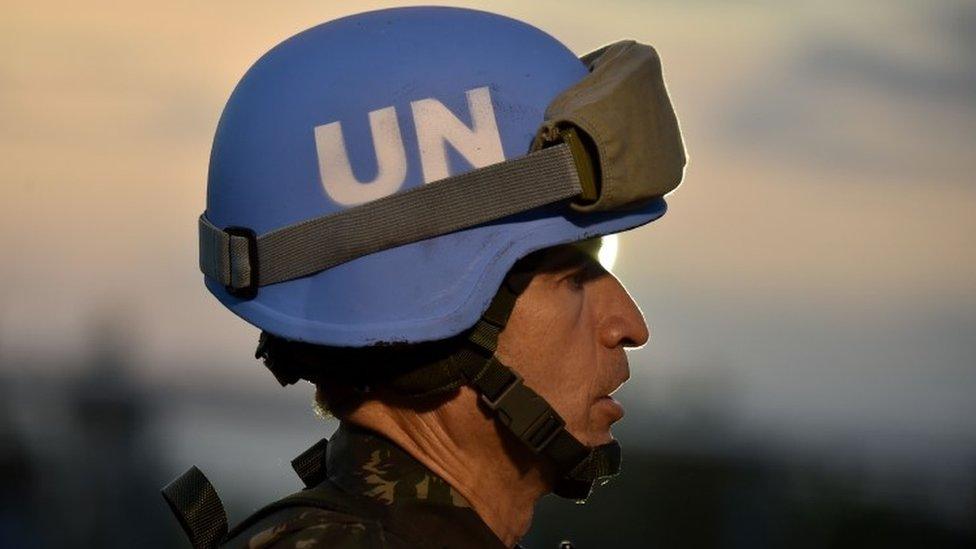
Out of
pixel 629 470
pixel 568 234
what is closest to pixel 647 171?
pixel 568 234

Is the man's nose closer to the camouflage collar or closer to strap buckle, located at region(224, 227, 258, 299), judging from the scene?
the camouflage collar

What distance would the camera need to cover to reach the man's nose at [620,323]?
245 inches

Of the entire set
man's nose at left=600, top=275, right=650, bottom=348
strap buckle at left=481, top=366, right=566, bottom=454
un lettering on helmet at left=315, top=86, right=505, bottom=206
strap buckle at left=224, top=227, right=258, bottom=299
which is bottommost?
strap buckle at left=481, top=366, right=566, bottom=454

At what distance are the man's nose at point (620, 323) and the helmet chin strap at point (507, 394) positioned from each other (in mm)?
243

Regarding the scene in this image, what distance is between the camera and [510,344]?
6086 millimetres

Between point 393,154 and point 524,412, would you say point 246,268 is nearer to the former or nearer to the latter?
point 393,154

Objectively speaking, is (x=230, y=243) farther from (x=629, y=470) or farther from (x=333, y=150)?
(x=629, y=470)

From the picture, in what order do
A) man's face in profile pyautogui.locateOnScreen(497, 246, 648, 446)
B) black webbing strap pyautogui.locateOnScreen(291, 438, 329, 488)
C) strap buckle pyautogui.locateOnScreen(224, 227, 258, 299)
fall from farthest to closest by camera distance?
black webbing strap pyautogui.locateOnScreen(291, 438, 329, 488)
strap buckle pyautogui.locateOnScreen(224, 227, 258, 299)
man's face in profile pyautogui.locateOnScreen(497, 246, 648, 446)

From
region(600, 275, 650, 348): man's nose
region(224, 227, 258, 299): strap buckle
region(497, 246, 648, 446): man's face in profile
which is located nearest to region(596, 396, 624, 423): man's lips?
region(497, 246, 648, 446): man's face in profile

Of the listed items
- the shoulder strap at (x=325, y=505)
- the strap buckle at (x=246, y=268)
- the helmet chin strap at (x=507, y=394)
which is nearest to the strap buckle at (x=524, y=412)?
the helmet chin strap at (x=507, y=394)

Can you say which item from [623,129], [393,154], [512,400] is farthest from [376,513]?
[623,129]

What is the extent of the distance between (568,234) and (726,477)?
1222 centimetres

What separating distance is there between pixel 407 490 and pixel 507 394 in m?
0.32

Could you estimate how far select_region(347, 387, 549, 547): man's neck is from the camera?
6082 millimetres
